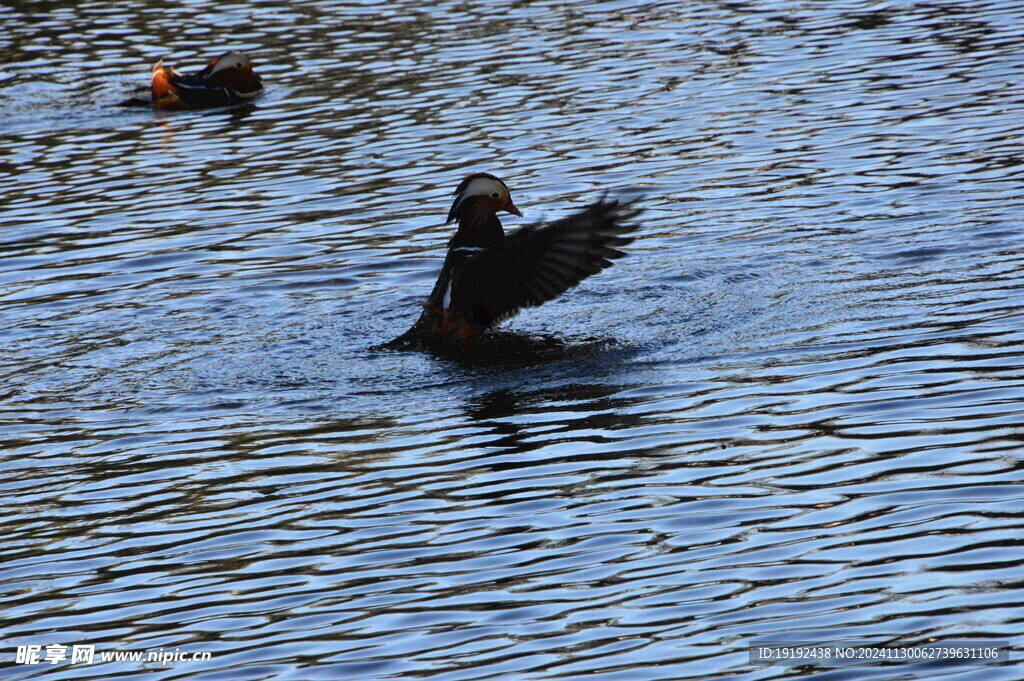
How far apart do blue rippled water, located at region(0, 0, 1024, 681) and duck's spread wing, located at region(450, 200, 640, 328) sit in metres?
0.42

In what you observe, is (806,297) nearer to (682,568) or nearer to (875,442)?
(875,442)

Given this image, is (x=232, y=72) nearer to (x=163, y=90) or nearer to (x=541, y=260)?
(x=163, y=90)

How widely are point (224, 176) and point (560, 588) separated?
401 inches

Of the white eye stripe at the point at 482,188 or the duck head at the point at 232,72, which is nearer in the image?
the white eye stripe at the point at 482,188

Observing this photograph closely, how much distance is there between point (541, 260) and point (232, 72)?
9.64 meters

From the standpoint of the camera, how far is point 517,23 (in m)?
21.9

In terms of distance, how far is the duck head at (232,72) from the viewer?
17812mm

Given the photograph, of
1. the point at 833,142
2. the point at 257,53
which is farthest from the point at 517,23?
the point at 833,142

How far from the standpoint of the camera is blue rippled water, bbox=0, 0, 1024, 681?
5.65 m

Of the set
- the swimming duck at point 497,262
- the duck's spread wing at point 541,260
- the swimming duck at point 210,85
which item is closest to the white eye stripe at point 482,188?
the swimming duck at point 497,262

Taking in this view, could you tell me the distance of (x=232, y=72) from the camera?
1783 cm

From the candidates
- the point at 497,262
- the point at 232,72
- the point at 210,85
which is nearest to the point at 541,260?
the point at 497,262

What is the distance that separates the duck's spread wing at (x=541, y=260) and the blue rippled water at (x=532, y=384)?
422mm

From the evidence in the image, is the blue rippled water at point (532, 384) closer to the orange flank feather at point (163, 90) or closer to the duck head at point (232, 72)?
the orange flank feather at point (163, 90)
